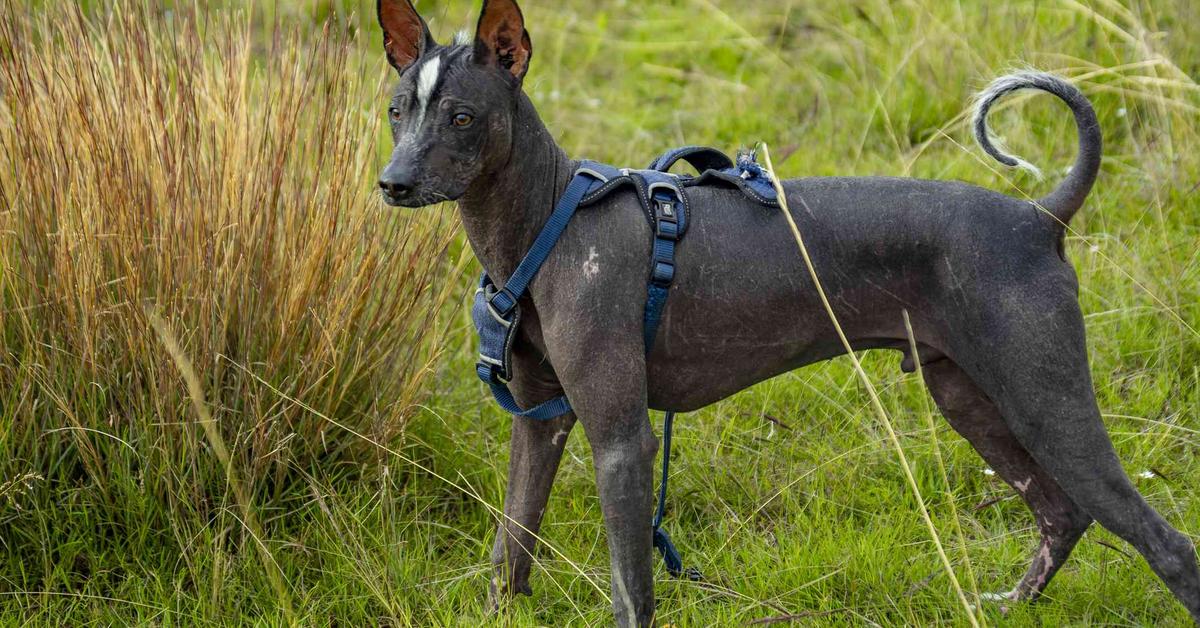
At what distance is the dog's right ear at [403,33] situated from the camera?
2.55 metres

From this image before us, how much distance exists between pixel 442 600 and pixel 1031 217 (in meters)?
1.78

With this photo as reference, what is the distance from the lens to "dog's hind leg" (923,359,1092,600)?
9.69 feet

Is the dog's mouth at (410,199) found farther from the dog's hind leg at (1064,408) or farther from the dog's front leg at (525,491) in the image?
the dog's hind leg at (1064,408)

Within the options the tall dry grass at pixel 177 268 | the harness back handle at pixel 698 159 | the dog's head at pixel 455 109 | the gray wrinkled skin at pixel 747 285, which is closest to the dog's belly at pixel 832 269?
the gray wrinkled skin at pixel 747 285

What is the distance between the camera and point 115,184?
3145mm

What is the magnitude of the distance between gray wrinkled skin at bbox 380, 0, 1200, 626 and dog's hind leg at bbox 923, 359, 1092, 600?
234mm

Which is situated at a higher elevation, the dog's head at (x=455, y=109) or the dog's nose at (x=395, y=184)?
the dog's head at (x=455, y=109)

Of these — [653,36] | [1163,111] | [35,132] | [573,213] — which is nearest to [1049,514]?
[573,213]

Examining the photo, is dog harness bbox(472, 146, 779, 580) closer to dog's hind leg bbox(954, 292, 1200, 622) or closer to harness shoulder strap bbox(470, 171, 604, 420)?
harness shoulder strap bbox(470, 171, 604, 420)

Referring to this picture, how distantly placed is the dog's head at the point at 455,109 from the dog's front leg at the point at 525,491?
759 mm

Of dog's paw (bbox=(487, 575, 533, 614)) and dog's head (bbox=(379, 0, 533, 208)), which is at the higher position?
dog's head (bbox=(379, 0, 533, 208))

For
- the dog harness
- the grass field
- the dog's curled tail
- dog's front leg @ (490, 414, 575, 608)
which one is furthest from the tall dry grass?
the dog's curled tail

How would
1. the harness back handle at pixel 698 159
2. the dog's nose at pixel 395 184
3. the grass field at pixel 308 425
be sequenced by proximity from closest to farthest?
the dog's nose at pixel 395 184
the harness back handle at pixel 698 159
the grass field at pixel 308 425

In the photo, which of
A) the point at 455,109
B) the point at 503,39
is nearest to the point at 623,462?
the point at 455,109
